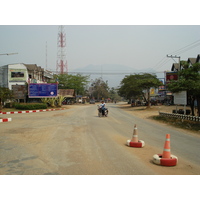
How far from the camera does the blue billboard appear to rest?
41500mm

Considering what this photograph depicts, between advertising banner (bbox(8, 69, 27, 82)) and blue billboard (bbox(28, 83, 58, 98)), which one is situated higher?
advertising banner (bbox(8, 69, 27, 82))

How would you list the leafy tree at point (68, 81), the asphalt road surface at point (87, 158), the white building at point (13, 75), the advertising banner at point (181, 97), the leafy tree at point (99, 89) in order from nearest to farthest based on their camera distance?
the asphalt road surface at point (87, 158) → the advertising banner at point (181, 97) → the white building at point (13, 75) → the leafy tree at point (68, 81) → the leafy tree at point (99, 89)

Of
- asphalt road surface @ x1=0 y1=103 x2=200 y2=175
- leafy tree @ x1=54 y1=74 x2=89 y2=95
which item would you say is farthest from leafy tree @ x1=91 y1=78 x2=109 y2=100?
asphalt road surface @ x1=0 y1=103 x2=200 y2=175

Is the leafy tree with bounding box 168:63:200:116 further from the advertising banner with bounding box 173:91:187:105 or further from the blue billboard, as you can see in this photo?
the blue billboard

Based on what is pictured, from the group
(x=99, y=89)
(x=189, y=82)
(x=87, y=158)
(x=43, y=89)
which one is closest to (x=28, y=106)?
(x=43, y=89)

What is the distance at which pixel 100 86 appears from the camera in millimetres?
109875

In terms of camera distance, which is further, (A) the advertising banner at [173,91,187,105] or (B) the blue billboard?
(B) the blue billboard

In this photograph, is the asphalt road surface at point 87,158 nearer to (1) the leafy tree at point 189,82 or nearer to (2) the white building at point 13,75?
(1) the leafy tree at point 189,82

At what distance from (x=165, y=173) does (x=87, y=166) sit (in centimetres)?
197

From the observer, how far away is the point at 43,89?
4166 centimetres

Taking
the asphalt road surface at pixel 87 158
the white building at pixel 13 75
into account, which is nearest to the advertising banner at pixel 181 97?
the asphalt road surface at pixel 87 158

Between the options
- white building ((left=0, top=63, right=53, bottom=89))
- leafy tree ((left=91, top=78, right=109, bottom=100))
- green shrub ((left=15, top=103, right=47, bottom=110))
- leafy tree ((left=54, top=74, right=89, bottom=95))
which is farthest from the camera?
leafy tree ((left=91, top=78, right=109, bottom=100))

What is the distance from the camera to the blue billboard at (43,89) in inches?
1634

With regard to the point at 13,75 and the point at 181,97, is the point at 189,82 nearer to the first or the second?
the point at 181,97
